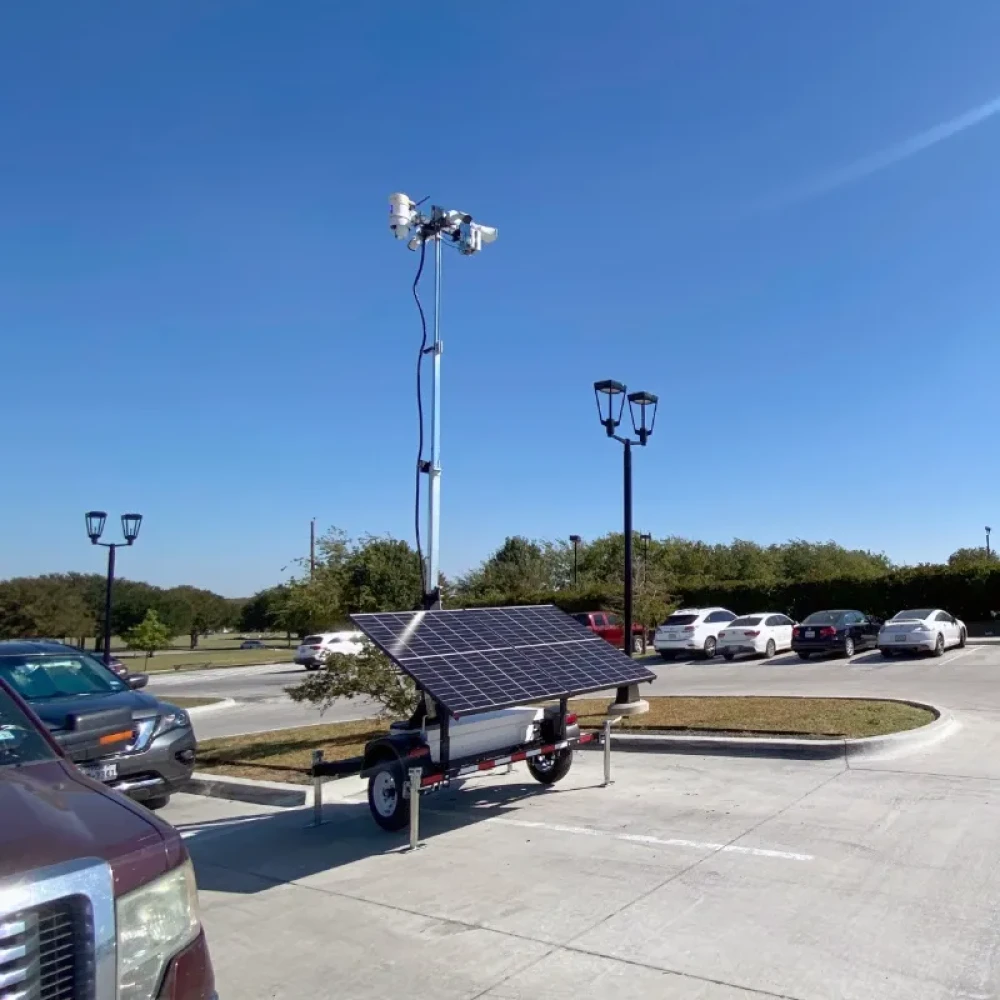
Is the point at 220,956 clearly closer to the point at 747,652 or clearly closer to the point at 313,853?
the point at 313,853

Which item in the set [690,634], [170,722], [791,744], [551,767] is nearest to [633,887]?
[551,767]

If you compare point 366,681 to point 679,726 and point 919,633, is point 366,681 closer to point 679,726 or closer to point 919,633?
point 679,726

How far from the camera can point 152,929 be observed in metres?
2.69

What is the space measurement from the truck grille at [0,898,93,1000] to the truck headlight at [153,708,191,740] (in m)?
6.71

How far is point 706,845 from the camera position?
6797 mm

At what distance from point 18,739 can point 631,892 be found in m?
3.86

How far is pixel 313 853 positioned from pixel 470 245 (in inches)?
281

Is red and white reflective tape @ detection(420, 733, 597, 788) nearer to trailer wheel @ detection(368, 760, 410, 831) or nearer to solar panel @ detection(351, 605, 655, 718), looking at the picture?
trailer wheel @ detection(368, 760, 410, 831)

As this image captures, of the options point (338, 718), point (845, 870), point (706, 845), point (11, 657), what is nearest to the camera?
point (845, 870)

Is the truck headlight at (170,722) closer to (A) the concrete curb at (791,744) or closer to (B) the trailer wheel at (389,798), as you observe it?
(B) the trailer wheel at (389,798)

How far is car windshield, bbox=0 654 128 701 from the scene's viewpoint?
8812 mm

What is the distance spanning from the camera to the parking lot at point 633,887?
4.59 meters

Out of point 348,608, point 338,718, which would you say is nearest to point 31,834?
point 348,608

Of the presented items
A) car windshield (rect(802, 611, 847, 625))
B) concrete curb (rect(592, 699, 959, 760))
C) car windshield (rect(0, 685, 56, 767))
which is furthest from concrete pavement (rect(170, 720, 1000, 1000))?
car windshield (rect(802, 611, 847, 625))
